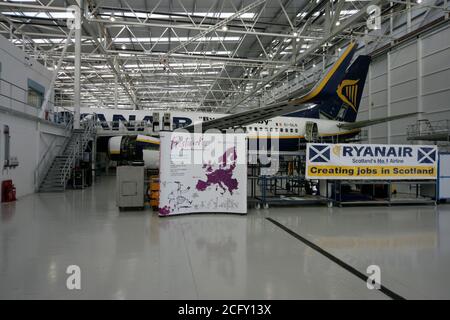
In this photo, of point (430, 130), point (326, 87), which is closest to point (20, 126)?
point (326, 87)

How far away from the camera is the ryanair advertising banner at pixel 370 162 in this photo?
1027cm

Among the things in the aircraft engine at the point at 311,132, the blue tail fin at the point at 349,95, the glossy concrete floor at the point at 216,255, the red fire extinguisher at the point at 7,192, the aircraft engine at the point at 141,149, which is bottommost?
the glossy concrete floor at the point at 216,255

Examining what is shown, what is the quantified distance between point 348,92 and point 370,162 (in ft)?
28.4

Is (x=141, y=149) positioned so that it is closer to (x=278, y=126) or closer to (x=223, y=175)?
(x=223, y=175)

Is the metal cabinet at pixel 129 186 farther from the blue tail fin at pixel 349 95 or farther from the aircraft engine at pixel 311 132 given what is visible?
the blue tail fin at pixel 349 95

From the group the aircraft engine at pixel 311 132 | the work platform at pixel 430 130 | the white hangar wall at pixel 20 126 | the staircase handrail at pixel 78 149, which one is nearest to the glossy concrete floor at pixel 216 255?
the white hangar wall at pixel 20 126

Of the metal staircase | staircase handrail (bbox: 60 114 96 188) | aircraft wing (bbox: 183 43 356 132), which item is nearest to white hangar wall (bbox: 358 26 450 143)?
aircraft wing (bbox: 183 43 356 132)

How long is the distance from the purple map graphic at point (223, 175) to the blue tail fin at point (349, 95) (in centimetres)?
1027

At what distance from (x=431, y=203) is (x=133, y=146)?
12.9 meters

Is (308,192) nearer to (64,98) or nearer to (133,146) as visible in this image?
(133,146)

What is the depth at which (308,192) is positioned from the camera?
44.8 ft

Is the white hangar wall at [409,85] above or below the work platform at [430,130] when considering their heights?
above

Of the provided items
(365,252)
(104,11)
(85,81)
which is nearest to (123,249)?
(365,252)

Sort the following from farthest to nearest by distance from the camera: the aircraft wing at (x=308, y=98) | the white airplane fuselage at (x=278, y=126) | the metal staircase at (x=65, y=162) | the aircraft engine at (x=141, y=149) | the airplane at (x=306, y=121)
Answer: the white airplane fuselage at (x=278, y=126), the airplane at (x=306, y=121), the metal staircase at (x=65, y=162), the aircraft engine at (x=141, y=149), the aircraft wing at (x=308, y=98)
